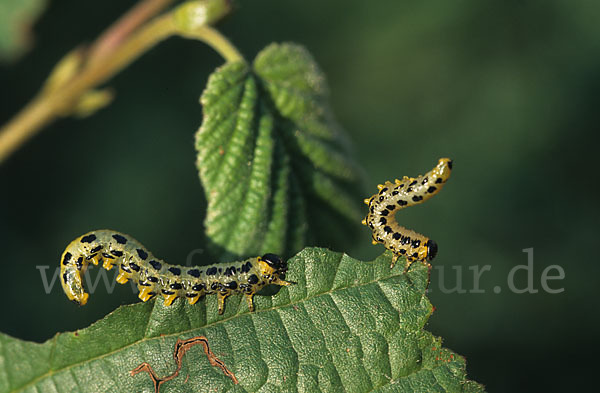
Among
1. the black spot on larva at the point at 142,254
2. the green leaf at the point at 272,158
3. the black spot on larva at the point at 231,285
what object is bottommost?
the black spot on larva at the point at 231,285

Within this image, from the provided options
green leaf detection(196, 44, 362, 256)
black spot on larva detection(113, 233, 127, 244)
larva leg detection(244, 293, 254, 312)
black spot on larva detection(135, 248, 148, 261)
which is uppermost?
green leaf detection(196, 44, 362, 256)

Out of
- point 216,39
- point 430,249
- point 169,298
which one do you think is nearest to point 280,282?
point 169,298

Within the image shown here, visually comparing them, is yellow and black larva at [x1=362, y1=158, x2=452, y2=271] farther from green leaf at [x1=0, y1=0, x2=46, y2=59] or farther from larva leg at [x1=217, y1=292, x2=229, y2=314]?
green leaf at [x1=0, y1=0, x2=46, y2=59]

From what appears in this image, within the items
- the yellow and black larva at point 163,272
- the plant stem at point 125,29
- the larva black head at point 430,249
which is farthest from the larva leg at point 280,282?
the plant stem at point 125,29

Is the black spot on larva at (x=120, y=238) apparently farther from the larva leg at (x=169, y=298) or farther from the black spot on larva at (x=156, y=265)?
the larva leg at (x=169, y=298)

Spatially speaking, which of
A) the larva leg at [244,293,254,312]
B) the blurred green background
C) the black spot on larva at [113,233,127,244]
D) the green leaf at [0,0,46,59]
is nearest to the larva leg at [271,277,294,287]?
the larva leg at [244,293,254,312]
